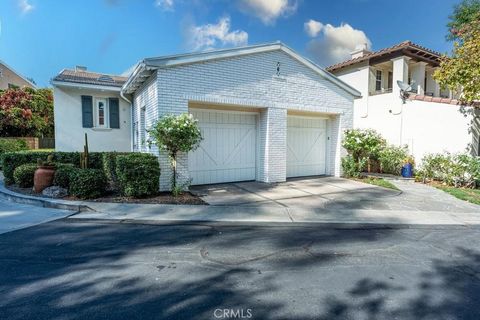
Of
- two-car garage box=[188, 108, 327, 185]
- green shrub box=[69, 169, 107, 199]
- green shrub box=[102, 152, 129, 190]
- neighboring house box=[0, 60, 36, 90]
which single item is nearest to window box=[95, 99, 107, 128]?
green shrub box=[102, 152, 129, 190]

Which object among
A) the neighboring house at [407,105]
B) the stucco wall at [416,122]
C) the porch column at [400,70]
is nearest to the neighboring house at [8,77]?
the neighboring house at [407,105]

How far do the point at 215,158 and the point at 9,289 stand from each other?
22.1ft

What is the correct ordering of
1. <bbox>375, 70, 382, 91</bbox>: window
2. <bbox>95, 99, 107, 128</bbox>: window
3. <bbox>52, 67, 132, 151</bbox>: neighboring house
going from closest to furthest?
1. <bbox>52, 67, 132, 151</bbox>: neighboring house
2. <bbox>95, 99, 107, 128</bbox>: window
3. <bbox>375, 70, 382, 91</bbox>: window

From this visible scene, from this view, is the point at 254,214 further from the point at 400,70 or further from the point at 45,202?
the point at 400,70

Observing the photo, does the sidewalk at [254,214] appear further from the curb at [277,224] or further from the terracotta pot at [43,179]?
the terracotta pot at [43,179]

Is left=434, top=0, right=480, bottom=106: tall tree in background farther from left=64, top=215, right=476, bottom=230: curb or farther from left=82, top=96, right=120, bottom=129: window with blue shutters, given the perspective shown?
left=82, top=96, right=120, bottom=129: window with blue shutters

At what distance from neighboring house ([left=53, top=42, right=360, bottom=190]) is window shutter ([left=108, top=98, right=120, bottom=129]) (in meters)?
0.38

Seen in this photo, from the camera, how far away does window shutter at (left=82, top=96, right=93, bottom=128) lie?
12383mm

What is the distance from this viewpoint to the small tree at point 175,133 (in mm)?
7141

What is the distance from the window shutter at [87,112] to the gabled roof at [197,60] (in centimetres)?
272

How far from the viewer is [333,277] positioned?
3381mm

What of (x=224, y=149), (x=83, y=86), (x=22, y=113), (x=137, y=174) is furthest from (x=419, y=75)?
(x=22, y=113)

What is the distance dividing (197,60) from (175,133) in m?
2.41

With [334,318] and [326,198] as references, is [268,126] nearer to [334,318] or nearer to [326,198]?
[326,198]
